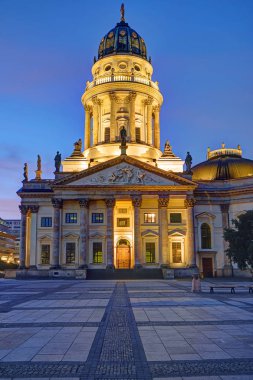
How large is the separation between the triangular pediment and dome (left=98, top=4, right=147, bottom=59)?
29.9 meters

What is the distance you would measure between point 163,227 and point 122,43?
1623 inches

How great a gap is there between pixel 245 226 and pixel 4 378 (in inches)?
1137

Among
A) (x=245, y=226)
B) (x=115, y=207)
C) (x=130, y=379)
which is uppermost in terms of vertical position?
(x=115, y=207)

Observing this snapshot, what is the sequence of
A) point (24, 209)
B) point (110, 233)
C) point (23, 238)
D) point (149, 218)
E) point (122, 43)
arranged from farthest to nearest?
point (122, 43)
point (24, 209)
point (23, 238)
point (149, 218)
point (110, 233)

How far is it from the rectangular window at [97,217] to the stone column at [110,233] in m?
2.80

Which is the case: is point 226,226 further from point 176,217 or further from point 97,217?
point 97,217

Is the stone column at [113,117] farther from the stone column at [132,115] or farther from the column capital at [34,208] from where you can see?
the column capital at [34,208]

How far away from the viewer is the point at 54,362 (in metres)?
9.87

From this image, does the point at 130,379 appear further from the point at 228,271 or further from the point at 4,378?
the point at 228,271

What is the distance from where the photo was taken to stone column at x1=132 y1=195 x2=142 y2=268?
57.0 meters

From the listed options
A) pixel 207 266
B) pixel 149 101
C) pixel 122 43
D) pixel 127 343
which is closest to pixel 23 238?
pixel 207 266

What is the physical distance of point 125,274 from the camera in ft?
181

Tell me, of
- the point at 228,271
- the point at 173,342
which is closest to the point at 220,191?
the point at 228,271

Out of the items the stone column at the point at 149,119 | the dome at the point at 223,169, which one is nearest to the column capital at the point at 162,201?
the dome at the point at 223,169
